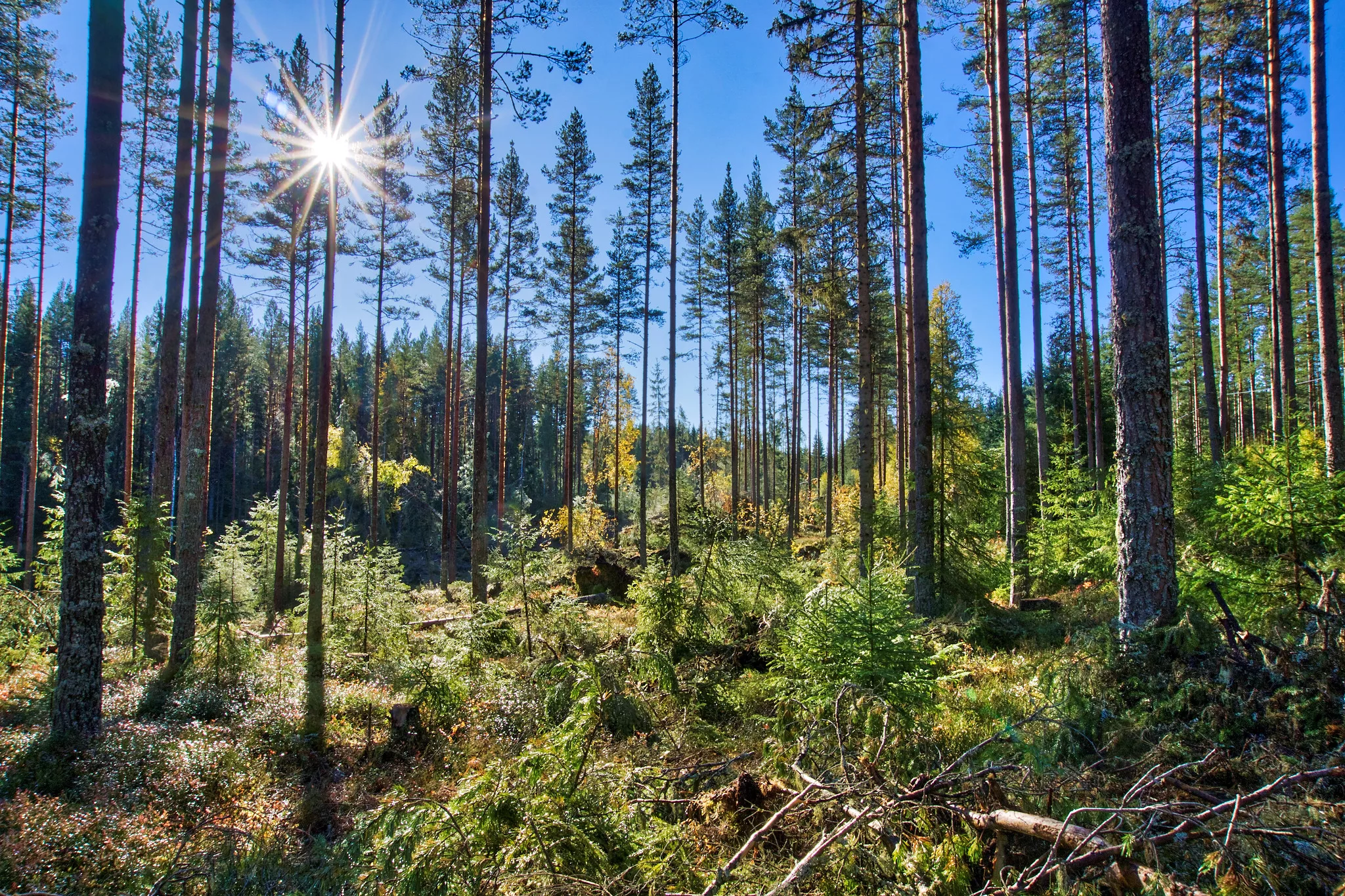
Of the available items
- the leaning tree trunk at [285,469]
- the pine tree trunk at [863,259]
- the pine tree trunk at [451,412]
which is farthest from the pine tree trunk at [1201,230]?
the leaning tree trunk at [285,469]

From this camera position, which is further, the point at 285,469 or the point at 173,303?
the point at 285,469

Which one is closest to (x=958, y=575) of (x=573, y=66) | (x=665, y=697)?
(x=665, y=697)

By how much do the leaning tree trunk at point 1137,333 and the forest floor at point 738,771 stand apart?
45 cm

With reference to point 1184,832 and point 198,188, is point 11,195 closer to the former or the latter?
point 198,188

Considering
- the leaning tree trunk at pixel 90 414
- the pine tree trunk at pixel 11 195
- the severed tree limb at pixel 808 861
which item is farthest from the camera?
the pine tree trunk at pixel 11 195

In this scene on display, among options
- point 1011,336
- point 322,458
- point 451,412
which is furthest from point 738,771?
point 451,412

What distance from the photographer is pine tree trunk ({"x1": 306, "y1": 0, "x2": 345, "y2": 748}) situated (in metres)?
8.18

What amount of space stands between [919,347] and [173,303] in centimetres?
1146

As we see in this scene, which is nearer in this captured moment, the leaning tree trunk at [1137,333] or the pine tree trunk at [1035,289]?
the leaning tree trunk at [1137,333]

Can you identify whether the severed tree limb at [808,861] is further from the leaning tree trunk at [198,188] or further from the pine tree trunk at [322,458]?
the leaning tree trunk at [198,188]

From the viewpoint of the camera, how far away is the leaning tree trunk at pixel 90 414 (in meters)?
5.09

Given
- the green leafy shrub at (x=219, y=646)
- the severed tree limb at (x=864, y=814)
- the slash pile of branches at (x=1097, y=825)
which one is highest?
the slash pile of branches at (x=1097, y=825)

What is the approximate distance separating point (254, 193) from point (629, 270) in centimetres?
1197

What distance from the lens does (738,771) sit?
4090 mm
